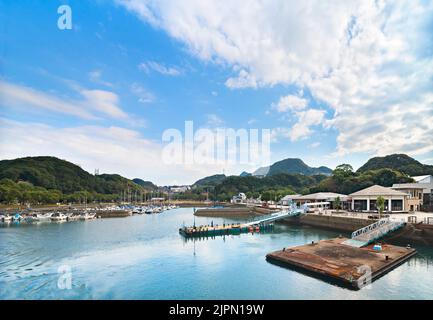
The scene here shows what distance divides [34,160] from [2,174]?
58.3 ft

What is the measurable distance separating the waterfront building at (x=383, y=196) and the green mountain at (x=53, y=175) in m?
78.8

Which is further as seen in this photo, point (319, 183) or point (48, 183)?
point (48, 183)

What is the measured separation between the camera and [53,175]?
85125 mm

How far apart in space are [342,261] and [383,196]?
68.4 ft

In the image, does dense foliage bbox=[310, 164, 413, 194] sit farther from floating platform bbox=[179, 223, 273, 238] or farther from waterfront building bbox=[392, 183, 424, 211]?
floating platform bbox=[179, 223, 273, 238]

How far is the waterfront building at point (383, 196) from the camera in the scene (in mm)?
28281

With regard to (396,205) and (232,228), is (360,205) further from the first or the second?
(232,228)

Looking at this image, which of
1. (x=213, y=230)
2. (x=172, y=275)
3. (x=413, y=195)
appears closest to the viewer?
(x=172, y=275)

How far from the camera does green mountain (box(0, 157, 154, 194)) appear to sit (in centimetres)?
7621

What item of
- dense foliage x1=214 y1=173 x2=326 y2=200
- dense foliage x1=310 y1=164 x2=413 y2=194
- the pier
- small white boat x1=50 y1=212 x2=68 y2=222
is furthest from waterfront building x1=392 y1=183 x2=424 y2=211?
dense foliage x1=214 y1=173 x2=326 y2=200

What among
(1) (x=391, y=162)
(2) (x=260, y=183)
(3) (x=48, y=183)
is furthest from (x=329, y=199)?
(3) (x=48, y=183)

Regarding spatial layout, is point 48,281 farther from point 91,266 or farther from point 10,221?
point 10,221

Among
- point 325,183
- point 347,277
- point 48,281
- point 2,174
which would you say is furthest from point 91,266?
point 2,174

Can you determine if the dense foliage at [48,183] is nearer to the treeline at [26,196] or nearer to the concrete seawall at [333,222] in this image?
the treeline at [26,196]
